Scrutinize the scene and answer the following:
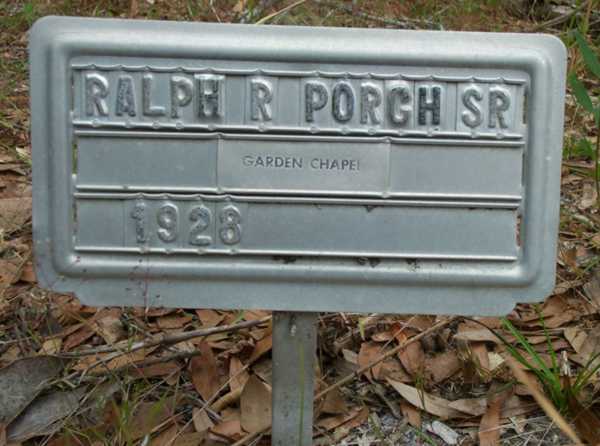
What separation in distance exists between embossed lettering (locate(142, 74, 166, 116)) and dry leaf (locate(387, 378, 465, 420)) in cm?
80

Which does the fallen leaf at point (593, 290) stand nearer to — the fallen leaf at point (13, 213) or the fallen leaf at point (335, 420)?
the fallen leaf at point (335, 420)

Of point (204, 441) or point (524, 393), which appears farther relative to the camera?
point (524, 393)

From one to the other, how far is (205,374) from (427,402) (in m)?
0.48

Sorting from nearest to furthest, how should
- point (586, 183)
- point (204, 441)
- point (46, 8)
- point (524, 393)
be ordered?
point (204, 441) < point (524, 393) < point (586, 183) < point (46, 8)

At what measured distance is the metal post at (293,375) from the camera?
1.45 metres

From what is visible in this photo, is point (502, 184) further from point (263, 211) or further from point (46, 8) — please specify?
point (46, 8)

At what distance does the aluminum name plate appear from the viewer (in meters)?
1.35

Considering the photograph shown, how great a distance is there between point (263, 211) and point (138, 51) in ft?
1.09

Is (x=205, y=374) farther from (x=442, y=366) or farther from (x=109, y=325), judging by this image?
(x=442, y=366)

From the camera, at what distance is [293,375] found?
1475 mm

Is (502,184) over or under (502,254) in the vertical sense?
over

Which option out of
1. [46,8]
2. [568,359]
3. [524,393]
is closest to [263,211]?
[524,393]

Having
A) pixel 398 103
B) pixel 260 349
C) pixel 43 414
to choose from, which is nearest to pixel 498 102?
pixel 398 103

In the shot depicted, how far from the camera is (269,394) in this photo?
1696mm
